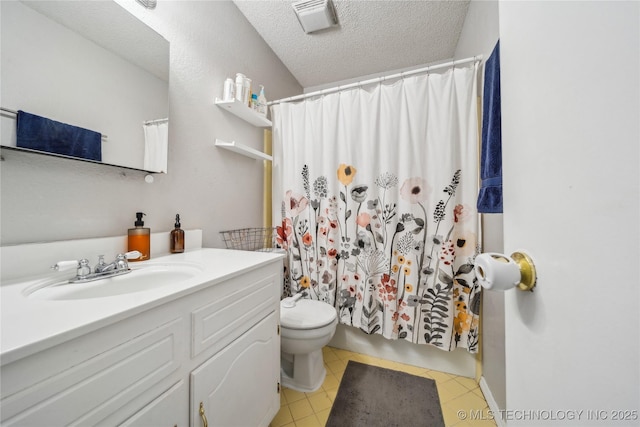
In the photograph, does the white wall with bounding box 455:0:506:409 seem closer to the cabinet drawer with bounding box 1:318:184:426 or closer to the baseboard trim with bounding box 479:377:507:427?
the baseboard trim with bounding box 479:377:507:427

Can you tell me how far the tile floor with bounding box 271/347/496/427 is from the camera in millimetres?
1150

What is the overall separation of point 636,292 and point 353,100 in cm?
164

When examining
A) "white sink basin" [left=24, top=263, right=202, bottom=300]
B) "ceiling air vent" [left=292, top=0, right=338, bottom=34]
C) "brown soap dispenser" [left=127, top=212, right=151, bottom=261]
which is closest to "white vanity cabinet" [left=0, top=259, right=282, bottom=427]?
"white sink basin" [left=24, top=263, right=202, bottom=300]

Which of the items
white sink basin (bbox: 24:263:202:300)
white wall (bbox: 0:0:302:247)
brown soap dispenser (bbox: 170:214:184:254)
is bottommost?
white sink basin (bbox: 24:263:202:300)

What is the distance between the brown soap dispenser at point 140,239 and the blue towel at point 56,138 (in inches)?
10.9

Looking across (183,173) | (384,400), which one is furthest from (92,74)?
(384,400)

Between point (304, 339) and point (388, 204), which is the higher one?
point (388, 204)

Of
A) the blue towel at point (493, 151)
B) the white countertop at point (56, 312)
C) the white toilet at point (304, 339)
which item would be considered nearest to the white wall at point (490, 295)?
the blue towel at point (493, 151)

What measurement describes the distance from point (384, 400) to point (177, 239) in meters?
1.41

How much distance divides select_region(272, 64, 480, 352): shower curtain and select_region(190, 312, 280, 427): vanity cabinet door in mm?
715

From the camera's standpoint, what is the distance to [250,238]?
1.66 metres

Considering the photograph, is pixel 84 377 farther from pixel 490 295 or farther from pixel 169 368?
pixel 490 295

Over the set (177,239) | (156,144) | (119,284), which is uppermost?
(156,144)

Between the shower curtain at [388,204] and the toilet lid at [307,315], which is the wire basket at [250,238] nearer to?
the shower curtain at [388,204]
